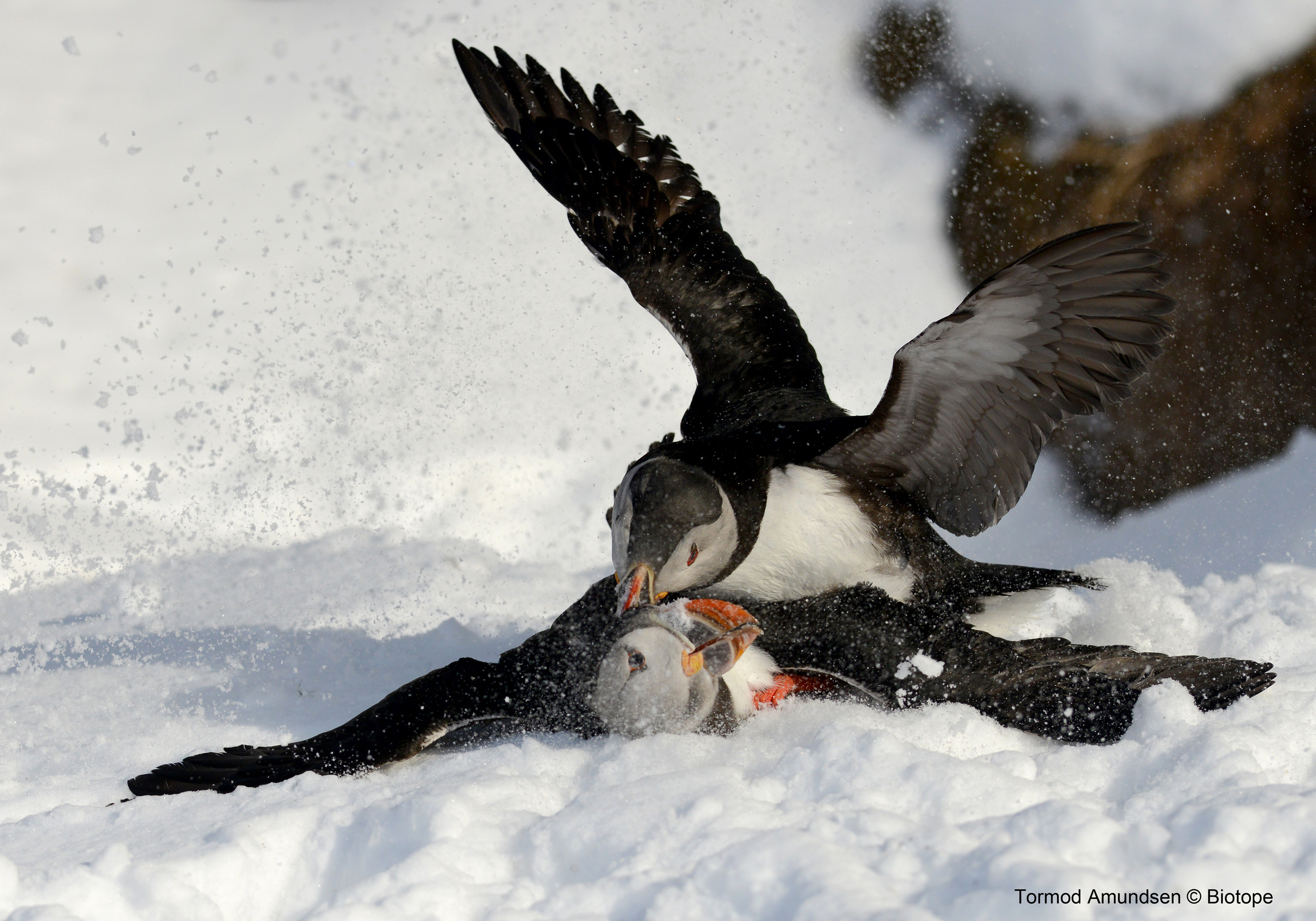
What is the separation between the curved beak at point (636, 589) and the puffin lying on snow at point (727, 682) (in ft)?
0.18

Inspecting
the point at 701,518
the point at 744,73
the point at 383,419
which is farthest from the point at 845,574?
the point at 744,73

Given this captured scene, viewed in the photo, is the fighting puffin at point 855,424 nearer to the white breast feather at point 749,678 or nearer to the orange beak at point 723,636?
the orange beak at point 723,636

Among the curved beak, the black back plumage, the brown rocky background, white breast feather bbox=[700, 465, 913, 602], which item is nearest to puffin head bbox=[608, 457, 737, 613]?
the curved beak

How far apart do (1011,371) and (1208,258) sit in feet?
10.8

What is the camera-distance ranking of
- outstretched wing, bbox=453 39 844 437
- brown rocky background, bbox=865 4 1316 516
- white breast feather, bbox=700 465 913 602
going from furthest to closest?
1. brown rocky background, bbox=865 4 1316 516
2. outstretched wing, bbox=453 39 844 437
3. white breast feather, bbox=700 465 913 602

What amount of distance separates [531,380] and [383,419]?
854 mm

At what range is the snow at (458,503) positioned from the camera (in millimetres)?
1778

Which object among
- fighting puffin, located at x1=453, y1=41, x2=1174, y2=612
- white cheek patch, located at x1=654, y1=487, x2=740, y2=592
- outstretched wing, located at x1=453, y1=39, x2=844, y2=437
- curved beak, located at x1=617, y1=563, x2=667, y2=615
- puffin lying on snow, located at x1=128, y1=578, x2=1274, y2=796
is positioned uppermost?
outstretched wing, located at x1=453, y1=39, x2=844, y2=437

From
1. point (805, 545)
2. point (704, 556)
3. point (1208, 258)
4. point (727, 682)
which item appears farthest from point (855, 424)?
point (1208, 258)

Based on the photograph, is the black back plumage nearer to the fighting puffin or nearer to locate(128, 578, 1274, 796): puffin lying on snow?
the fighting puffin

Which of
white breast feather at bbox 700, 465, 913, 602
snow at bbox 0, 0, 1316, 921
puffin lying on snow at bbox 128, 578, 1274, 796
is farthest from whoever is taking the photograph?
white breast feather at bbox 700, 465, 913, 602

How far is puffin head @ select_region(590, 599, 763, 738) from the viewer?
2424 mm

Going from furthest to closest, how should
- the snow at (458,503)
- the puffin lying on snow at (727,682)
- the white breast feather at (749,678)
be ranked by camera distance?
the white breast feather at (749,678)
the puffin lying on snow at (727,682)
the snow at (458,503)

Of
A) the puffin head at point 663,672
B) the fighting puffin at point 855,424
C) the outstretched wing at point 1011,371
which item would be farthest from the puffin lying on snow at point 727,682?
the outstretched wing at point 1011,371
